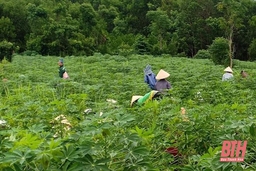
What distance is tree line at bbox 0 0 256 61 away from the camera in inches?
949

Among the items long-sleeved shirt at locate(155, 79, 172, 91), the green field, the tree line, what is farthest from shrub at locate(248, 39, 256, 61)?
the green field

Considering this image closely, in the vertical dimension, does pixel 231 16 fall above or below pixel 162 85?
above

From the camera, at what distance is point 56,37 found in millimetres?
23797

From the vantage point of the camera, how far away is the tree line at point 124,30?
24094 millimetres

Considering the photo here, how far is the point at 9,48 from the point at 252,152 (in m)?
22.4

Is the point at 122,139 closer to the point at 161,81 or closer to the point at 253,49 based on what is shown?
the point at 161,81

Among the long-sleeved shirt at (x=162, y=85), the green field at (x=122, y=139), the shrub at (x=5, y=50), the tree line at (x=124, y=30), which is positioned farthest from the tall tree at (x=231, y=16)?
the shrub at (x=5, y=50)

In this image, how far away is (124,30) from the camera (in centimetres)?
3344

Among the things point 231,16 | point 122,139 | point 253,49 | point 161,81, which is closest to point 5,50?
point 231,16

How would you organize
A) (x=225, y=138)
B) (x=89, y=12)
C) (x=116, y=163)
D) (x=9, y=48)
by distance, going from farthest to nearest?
1. (x=89, y=12)
2. (x=9, y=48)
3. (x=225, y=138)
4. (x=116, y=163)

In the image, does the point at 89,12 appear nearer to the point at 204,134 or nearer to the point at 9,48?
the point at 9,48

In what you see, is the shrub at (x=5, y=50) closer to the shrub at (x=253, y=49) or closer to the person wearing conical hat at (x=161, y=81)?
the shrub at (x=253, y=49)

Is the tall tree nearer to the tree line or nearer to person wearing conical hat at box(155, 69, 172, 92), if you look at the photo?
the tree line

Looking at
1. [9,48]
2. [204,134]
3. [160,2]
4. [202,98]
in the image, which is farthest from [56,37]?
[204,134]
